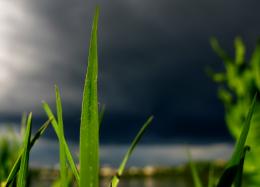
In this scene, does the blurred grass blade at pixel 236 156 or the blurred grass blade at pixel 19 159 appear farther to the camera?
the blurred grass blade at pixel 19 159

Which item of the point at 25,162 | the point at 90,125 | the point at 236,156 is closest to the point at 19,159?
the point at 25,162

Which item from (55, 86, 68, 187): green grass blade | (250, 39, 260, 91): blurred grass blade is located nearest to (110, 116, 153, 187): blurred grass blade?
(55, 86, 68, 187): green grass blade

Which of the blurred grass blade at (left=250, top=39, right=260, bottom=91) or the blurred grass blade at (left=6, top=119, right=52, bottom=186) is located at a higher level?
the blurred grass blade at (left=250, top=39, right=260, bottom=91)

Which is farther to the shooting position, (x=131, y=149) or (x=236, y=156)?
(x=131, y=149)

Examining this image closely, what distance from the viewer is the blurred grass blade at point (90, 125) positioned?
0.37 meters

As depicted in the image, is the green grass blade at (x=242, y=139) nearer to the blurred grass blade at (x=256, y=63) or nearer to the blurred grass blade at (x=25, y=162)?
the blurred grass blade at (x=25, y=162)

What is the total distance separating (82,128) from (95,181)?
0.06 metres

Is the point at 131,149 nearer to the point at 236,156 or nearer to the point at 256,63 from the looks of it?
the point at 236,156

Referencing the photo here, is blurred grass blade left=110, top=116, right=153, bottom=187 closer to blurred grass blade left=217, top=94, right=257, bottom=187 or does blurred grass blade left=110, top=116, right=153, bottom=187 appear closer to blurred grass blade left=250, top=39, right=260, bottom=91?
blurred grass blade left=217, top=94, right=257, bottom=187

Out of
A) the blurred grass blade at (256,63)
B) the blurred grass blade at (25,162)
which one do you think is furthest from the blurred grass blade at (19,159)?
the blurred grass blade at (256,63)

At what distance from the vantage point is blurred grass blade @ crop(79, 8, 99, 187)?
0.37 meters

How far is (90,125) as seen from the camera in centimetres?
38

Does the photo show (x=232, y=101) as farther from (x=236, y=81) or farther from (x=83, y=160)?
(x=83, y=160)

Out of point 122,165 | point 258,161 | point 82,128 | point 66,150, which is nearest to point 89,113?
point 82,128
